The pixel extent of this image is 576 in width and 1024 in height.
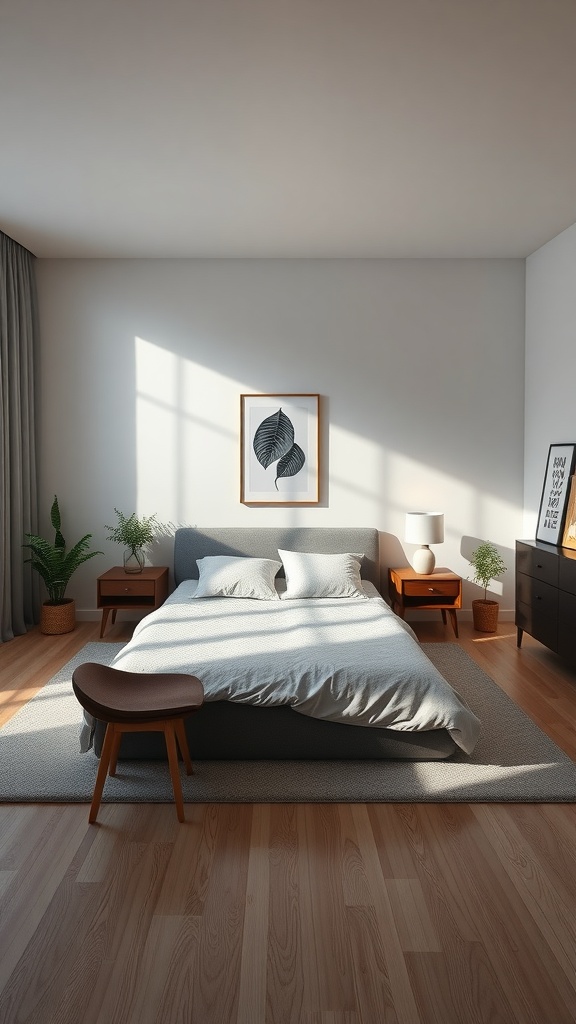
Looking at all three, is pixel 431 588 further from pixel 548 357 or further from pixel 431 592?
pixel 548 357

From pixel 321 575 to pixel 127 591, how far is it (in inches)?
54.2

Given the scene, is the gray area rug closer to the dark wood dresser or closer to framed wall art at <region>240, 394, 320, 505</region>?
the dark wood dresser

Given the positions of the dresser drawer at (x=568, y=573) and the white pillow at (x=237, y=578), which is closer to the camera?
the dresser drawer at (x=568, y=573)

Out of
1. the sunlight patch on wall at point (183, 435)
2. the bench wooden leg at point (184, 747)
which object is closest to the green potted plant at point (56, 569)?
the sunlight patch on wall at point (183, 435)

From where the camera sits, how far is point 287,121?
3.22 m

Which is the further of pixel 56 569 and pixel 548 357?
pixel 56 569

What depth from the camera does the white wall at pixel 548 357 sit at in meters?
4.75

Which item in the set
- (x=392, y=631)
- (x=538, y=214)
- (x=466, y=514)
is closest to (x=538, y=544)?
(x=466, y=514)

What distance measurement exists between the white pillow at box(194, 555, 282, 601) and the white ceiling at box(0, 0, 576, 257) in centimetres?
225

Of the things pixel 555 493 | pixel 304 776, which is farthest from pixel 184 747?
pixel 555 493

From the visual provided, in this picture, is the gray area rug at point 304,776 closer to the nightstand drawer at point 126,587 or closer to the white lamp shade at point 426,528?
the nightstand drawer at point 126,587

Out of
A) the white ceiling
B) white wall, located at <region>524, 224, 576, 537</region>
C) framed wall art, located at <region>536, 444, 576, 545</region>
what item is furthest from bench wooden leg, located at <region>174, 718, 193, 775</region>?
white wall, located at <region>524, 224, 576, 537</region>

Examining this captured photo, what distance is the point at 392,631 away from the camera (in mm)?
3854

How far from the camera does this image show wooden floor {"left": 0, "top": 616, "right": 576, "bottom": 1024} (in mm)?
1750
